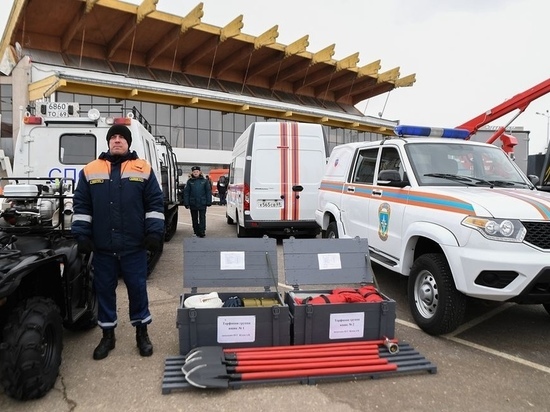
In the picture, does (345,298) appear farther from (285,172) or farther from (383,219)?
(285,172)

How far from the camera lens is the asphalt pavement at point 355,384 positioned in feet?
9.80

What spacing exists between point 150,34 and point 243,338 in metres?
31.4

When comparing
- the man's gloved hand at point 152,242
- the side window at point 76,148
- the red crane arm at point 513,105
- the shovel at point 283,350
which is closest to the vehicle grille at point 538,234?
the shovel at point 283,350

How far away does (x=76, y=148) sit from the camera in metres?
6.75

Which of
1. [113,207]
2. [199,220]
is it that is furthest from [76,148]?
[199,220]

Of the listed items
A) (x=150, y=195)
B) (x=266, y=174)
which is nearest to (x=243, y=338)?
(x=150, y=195)

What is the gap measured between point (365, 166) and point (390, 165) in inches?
28.7

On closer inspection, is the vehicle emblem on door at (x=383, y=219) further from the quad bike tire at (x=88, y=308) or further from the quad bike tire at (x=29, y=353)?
the quad bike tire at (x=29, y=353)

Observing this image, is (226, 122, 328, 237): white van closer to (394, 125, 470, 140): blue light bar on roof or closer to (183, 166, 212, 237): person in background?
(183, 166, 212, 237): person in background

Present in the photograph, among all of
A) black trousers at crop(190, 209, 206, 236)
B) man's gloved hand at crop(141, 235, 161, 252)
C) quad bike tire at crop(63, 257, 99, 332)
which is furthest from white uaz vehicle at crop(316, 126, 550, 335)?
black trousers at crop(190, 209, 206, 236)

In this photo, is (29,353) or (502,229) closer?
(29,353)

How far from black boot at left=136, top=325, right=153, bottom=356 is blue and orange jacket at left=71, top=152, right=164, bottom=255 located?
2.54ft

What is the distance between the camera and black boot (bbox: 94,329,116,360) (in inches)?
145

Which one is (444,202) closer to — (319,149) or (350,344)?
(350,344)
